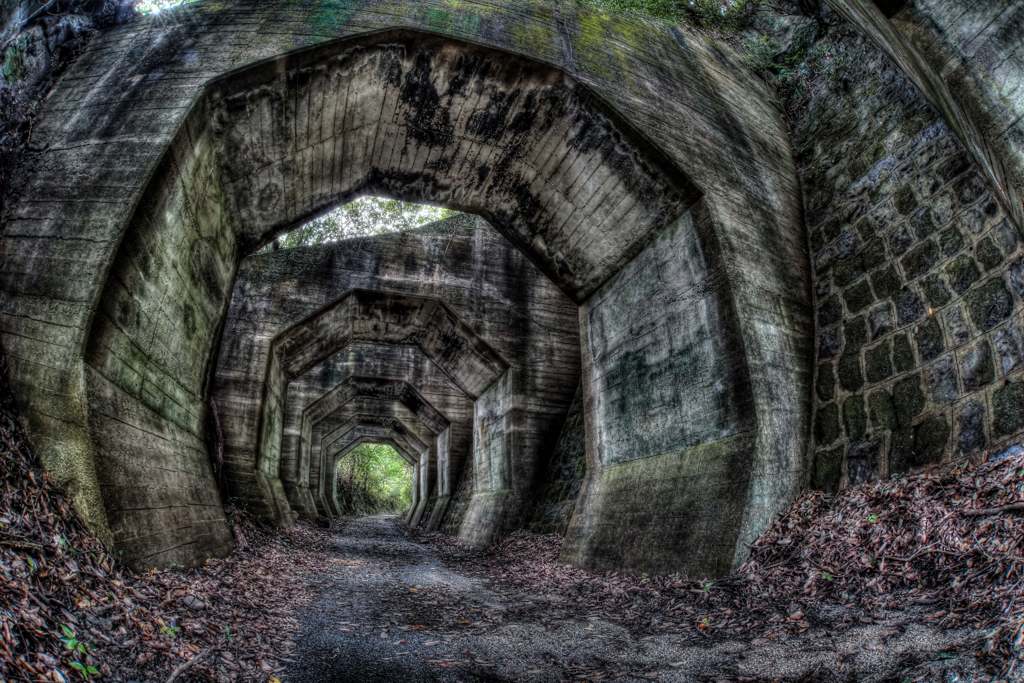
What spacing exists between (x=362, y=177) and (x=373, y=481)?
4055cm

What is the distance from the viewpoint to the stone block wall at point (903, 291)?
15.4 ft

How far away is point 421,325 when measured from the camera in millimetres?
13555

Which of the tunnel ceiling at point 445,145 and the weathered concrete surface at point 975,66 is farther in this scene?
the tunnel ceiling at point 445,145

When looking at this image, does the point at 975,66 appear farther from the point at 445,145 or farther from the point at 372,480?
the point at 372,480

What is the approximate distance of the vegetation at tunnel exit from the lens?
39.8 m

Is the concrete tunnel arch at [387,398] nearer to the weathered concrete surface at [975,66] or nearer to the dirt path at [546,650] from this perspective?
the dirt path at [546,650]

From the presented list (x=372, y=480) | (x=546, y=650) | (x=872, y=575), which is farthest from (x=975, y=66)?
(x=372, y=480)

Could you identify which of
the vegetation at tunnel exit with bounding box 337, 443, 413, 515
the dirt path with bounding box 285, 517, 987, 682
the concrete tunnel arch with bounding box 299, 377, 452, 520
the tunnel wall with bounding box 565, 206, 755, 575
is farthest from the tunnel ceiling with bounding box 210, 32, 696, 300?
the vegetation at tunnel exit with bounding box 337, 443, 413, 515

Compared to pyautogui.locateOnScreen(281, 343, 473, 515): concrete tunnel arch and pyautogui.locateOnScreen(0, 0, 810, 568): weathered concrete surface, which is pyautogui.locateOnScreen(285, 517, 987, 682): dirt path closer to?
pyautogui.locateOnScreen(0, 0, 810, 568): weathered concrete surface

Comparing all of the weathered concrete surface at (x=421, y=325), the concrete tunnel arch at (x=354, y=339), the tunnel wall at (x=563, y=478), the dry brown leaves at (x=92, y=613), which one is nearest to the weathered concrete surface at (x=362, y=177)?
the dry brown leaves at (x=92, y=613)

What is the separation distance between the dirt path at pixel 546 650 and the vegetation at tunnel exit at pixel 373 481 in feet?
109

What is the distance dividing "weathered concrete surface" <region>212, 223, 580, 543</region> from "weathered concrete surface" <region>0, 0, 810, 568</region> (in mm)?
3572

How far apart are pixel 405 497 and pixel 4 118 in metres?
48.4

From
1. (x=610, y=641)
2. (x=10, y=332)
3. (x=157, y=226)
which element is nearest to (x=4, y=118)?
(x=157, y=226)
